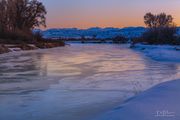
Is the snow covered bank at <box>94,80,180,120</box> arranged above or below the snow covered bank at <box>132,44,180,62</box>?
above

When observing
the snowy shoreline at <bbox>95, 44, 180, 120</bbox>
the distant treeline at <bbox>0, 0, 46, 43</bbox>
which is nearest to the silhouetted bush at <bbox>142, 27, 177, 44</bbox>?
the distant treeline at <bbox>0, 0, 46, 43</bbox>

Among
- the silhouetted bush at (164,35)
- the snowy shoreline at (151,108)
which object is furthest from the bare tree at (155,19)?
the snowy shoreline at (151,108)

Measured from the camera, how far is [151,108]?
6902mm

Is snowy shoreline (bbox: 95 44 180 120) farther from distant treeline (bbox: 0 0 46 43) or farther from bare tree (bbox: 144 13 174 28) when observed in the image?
bare tree (bbox: 144 13 174 28)

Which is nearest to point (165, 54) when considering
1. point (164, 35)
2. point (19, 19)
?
point (164, 35)

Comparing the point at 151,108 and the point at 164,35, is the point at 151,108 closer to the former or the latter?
the point at 151,108

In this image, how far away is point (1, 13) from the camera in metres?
56.7

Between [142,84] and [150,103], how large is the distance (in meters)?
4.10

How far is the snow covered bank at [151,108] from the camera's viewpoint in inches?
247

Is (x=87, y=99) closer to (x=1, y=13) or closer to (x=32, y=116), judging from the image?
(x=32, y=116)

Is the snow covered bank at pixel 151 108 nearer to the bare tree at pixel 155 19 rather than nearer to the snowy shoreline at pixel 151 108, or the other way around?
the snowy shoreline at pixel 151 108

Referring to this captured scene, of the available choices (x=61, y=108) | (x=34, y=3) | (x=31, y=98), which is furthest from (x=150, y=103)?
(x=34, y=3)

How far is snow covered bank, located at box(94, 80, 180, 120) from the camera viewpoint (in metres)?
6.26

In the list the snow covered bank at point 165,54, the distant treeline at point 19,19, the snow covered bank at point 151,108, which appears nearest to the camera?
the snow covered bank at point 151,108
